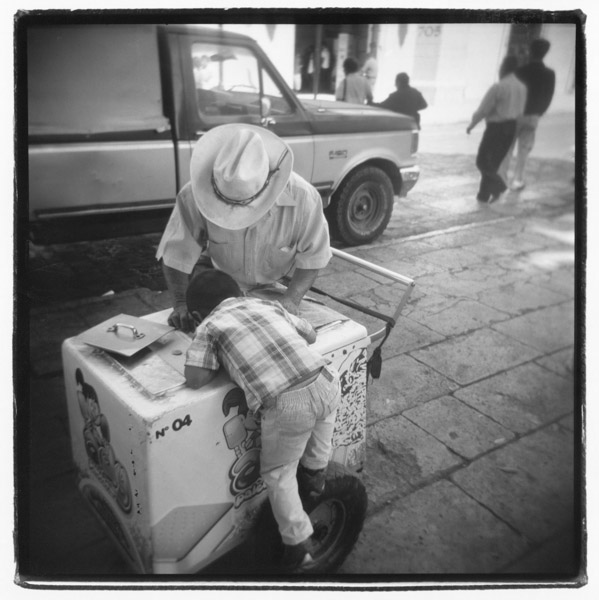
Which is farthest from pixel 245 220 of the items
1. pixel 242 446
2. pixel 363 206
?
pixel 363 206

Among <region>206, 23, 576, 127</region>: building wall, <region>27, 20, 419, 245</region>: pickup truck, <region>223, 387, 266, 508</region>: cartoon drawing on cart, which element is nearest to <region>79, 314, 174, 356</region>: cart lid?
<region>223, 387, 266, 508</region>: cartoon drawing on cart

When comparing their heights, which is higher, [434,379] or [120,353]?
[120,353]

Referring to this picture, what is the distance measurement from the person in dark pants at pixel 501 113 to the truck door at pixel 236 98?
1.40m

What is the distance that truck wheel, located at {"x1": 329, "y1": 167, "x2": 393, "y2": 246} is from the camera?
459 cm

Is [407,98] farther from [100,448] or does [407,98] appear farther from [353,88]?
[100,448]

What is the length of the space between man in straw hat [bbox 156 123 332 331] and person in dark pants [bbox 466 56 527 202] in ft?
2.56

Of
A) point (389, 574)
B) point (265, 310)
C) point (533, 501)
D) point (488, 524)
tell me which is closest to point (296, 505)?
point (389, 574)

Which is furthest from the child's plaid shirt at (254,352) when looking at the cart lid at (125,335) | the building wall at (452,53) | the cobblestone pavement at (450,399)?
the building wall at (452,53)

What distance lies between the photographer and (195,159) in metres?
1.89

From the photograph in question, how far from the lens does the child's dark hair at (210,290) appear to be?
1.72m

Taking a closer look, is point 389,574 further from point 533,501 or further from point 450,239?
point 450,239

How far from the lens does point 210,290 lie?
67.8 inches

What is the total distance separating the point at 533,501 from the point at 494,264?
8.35ft

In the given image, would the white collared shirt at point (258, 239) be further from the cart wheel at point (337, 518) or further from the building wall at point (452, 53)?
the cart wheel at point (337, 518)
